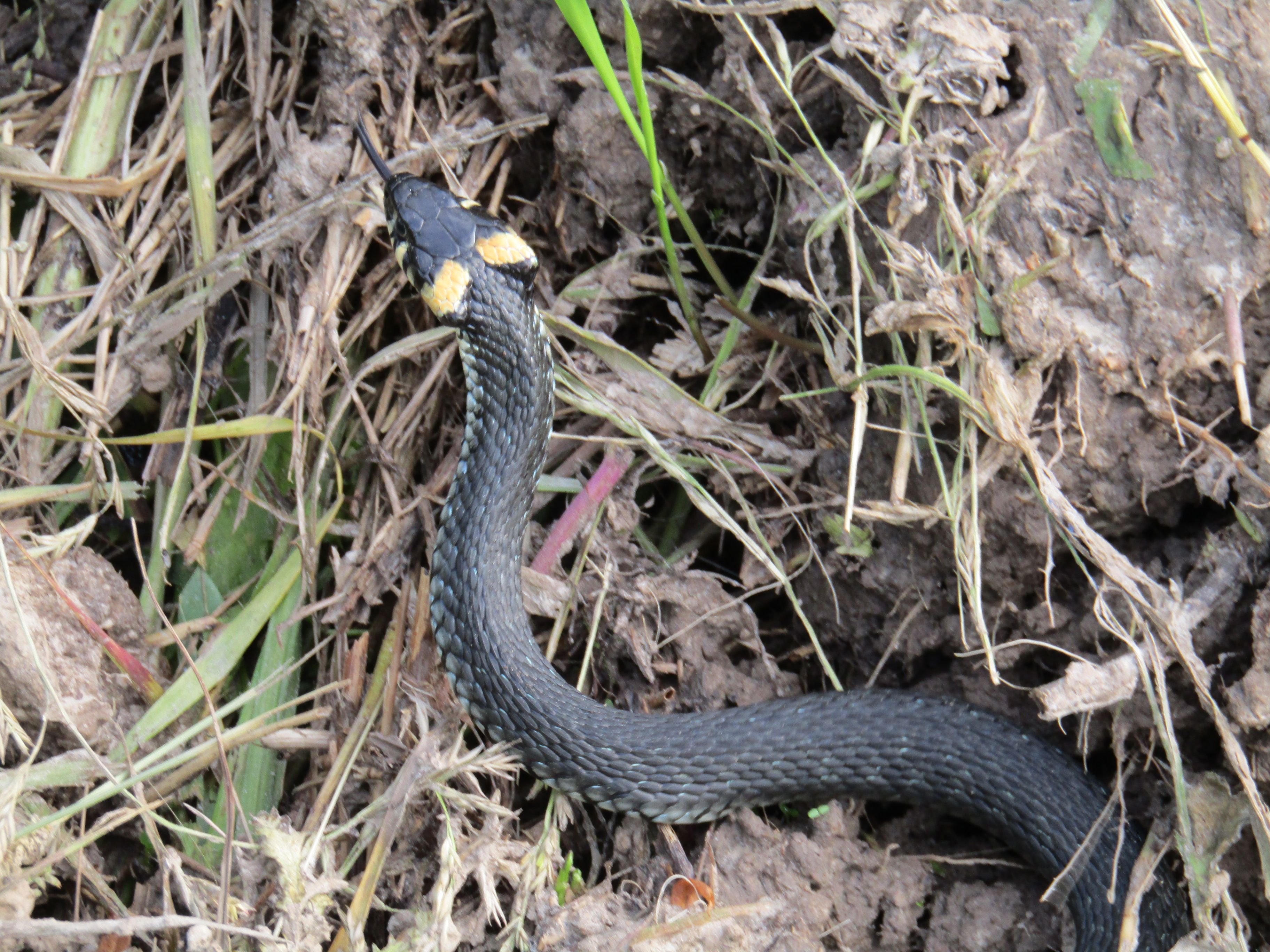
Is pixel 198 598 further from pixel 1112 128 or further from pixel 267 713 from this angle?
pixel 1112 128

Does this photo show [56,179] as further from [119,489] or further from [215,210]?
[119,489]

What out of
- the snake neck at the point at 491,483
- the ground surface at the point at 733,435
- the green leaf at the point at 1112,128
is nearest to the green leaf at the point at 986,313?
the ground surface at the point at 733,435

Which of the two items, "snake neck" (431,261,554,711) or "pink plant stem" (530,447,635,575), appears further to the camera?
"pink plant stem" (530,447,635,575)

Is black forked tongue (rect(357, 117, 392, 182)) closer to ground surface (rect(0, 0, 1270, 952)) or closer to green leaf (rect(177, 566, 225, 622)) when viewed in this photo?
ground surface (rect(0, 0, 1270, 952))

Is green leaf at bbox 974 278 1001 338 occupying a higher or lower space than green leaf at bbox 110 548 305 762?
higher

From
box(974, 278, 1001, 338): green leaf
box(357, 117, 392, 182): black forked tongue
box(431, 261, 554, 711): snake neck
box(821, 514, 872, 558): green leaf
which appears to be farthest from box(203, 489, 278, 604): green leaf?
box(974, 278, 1001, 338): green leaf

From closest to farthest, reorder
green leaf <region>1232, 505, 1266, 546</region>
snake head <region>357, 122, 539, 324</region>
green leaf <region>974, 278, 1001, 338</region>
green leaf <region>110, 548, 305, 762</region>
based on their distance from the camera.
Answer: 1. green leaf <region>1232, 505, 1266, 546</region>
2. green leaf <region>974, 278, 1001, 338</region>
3. green leaf <region>110, 548, 305, 762</region>
4. snake head <region>357, 122, 539, 324</region>

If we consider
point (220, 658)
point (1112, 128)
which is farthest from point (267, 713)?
point (1112, 128)
